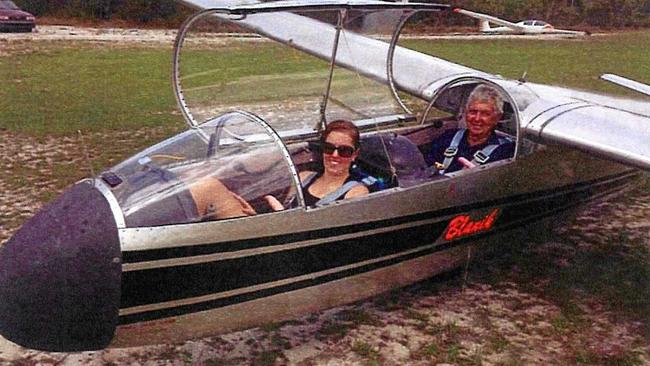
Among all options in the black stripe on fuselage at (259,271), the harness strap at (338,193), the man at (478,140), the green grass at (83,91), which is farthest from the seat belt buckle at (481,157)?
the green grass at (83,91)

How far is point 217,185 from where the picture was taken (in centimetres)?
431

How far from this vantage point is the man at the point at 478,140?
232 inches

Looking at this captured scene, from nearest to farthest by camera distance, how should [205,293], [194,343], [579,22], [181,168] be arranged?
1. [205,293]
2. [181,168]
3. [194,343]
4. [579,22]

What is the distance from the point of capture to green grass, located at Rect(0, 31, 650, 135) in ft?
20.3

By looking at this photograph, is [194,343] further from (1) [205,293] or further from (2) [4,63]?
(2) [4,63]

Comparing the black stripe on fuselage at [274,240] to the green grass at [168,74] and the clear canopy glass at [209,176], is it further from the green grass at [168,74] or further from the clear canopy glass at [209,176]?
the green grass at [168,74]

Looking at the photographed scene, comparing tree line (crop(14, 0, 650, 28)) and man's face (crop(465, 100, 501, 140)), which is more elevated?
tree line (crop(14, 0, 650, 28))

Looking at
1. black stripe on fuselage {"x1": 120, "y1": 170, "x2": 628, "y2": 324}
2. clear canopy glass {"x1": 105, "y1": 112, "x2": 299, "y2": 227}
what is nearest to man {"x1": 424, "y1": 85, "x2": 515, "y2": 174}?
black stripe on fuselage {"x1": 120, "y1": 170, "x2": 628, "y2": 324}

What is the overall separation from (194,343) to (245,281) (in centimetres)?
88

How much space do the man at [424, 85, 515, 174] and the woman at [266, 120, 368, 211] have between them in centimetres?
105

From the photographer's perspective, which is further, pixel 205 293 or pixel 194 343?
pixel 194 343

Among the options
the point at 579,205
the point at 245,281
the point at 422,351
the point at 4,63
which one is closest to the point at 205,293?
the point at 245,281

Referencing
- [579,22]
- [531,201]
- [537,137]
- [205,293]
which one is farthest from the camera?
[579,22]

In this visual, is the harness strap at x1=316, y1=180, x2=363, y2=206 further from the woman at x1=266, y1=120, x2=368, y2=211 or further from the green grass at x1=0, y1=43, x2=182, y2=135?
the green grass at x1=0, y1=43, x2=182, y2=135
